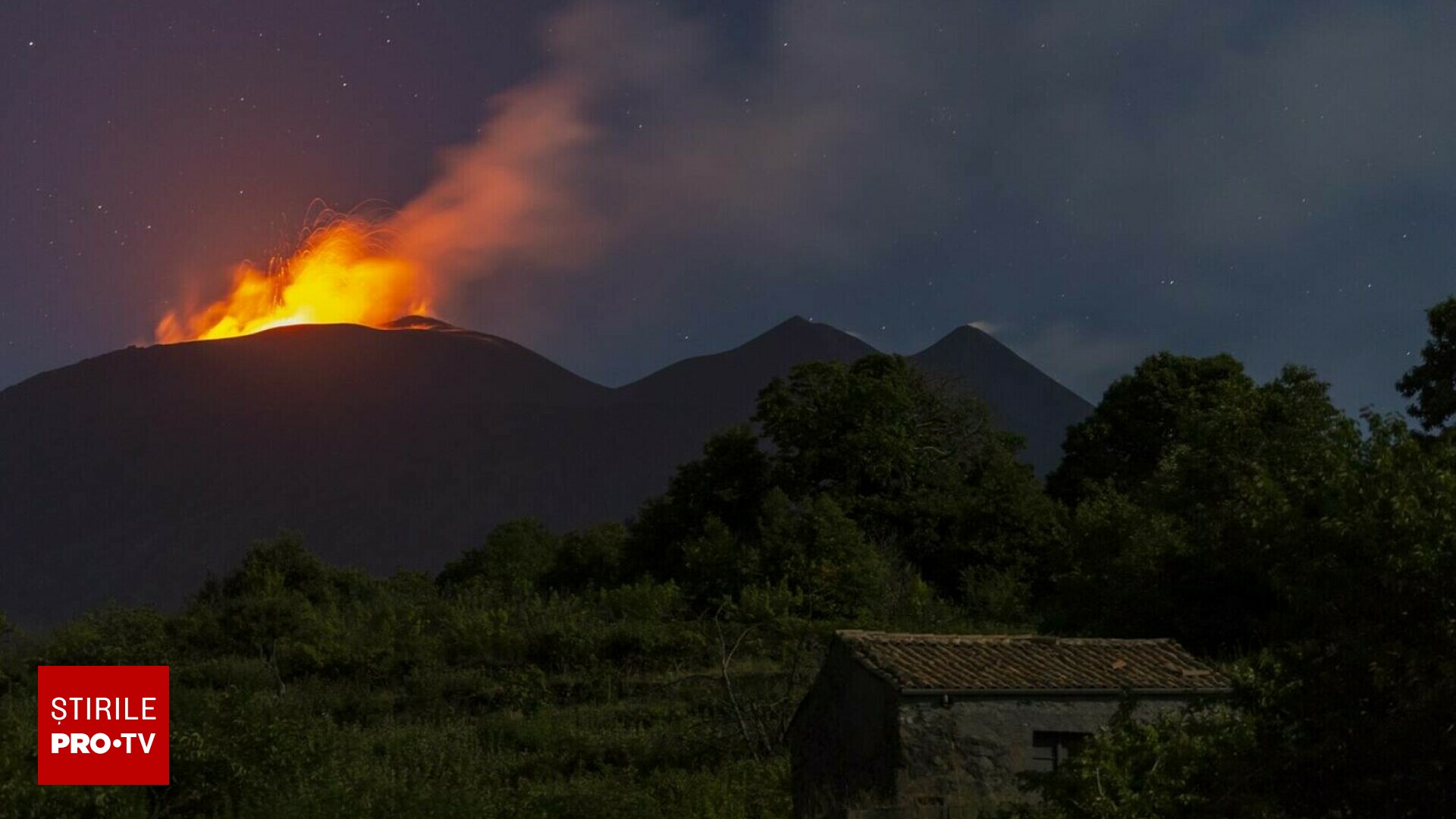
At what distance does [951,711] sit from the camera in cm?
2409

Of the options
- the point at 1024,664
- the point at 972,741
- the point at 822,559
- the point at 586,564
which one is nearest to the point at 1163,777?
the point at 972,741

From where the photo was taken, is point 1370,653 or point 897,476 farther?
point 897,476

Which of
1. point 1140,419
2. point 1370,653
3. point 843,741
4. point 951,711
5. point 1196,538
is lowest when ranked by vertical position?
point 843,741

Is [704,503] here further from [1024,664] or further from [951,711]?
[951,711]

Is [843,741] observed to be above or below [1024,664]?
below

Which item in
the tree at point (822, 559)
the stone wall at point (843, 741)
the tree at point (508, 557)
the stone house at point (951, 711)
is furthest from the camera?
the tree at point (508, 557)

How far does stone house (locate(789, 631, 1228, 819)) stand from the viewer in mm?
23750

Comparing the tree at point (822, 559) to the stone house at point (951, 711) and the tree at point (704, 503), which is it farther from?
the stone house at point (951, 711)

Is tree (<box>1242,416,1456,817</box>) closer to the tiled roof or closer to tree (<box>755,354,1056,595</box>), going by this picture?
the tiled roof

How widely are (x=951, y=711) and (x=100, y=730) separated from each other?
44.0ft

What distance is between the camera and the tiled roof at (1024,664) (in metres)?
24.6

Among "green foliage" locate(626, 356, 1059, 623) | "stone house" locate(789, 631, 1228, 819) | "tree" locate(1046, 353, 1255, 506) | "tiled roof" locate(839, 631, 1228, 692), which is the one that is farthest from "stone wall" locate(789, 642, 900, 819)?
"tree" locate(1046, 353, 1255, 506)

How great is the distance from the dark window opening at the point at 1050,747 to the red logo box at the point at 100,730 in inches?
558

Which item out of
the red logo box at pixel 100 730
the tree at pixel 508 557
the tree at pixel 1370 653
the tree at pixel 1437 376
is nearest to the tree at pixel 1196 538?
the tree at pixel 1437 376
